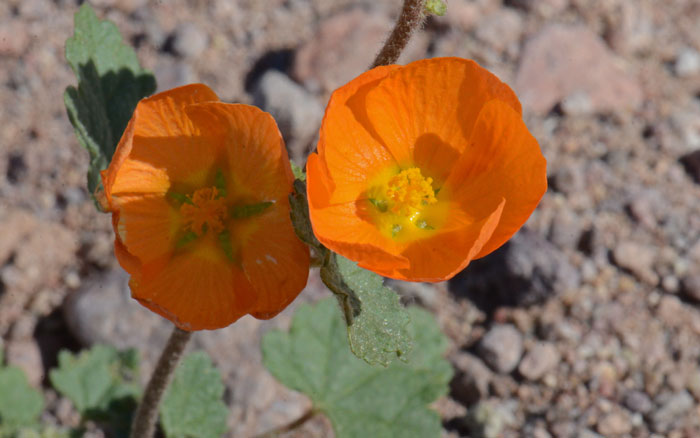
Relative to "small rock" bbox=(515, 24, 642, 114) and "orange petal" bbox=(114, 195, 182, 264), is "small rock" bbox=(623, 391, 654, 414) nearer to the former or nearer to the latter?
"small rock" bbox=(515, 24, 642, 114)

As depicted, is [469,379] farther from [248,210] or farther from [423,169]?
[248,210]

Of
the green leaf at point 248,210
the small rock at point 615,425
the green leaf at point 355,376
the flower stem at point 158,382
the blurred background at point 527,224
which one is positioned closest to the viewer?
the green leaf at point 248,210

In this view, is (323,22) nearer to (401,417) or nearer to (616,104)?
(616,104)

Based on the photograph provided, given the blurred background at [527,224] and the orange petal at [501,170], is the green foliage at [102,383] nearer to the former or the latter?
the blurred background at [527,224]

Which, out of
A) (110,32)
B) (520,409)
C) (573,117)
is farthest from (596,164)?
(110,32)

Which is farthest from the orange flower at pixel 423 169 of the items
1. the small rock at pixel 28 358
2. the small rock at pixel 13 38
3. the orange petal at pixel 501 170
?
the small rock at pixel 13 38

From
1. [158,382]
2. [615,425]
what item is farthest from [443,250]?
[615,425]
